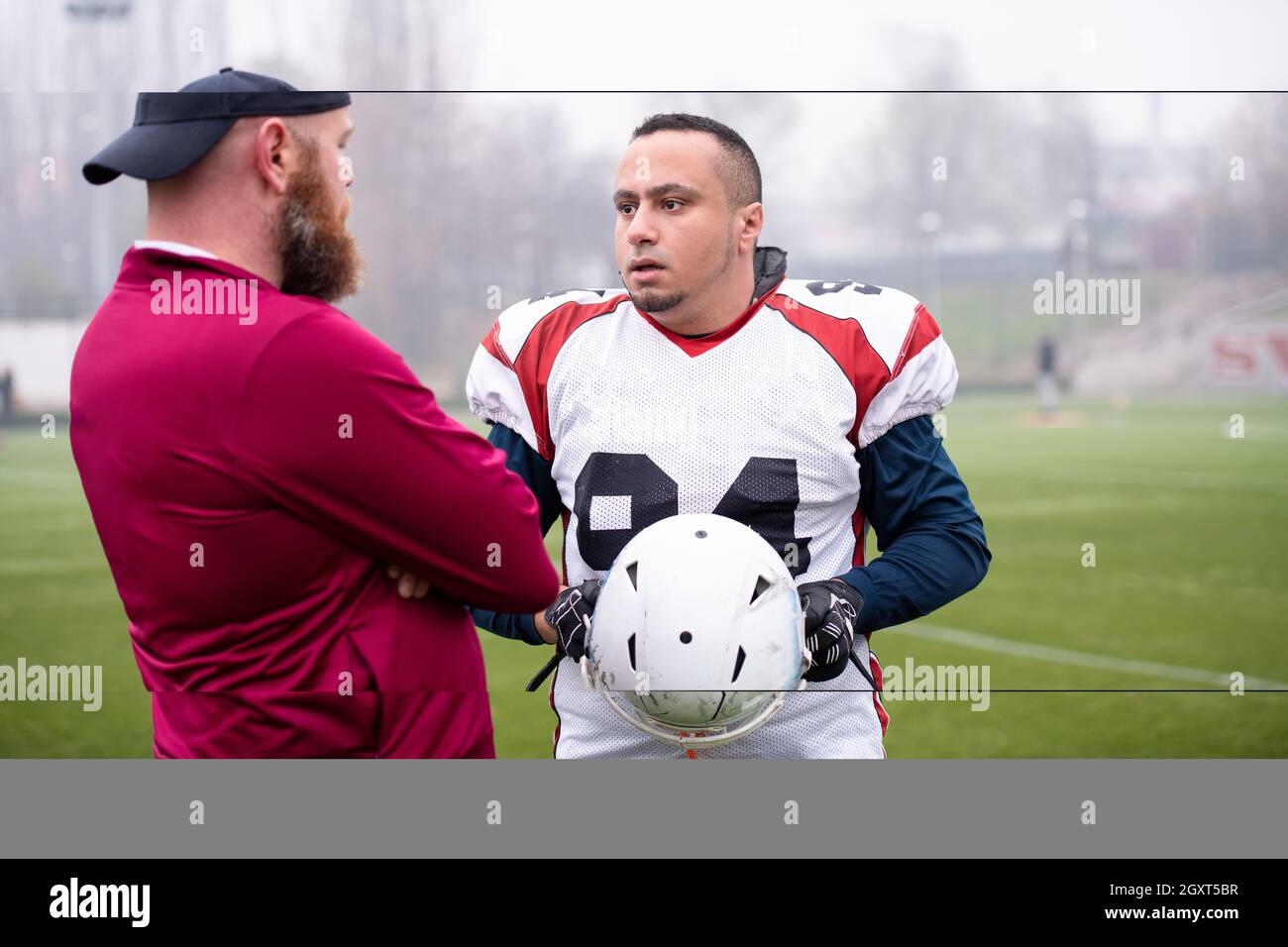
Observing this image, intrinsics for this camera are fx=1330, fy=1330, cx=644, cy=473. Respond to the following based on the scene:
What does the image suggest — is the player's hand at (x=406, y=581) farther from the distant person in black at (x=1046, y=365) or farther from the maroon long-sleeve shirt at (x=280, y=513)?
the distant person in black at (x=1046, y=365)

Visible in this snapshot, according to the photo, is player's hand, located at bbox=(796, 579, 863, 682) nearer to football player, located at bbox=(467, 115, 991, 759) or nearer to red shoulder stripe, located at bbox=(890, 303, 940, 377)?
football player, located at bbox=(467, 115, 991, 759)

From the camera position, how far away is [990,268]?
3.18m

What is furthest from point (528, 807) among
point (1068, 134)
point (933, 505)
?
point (1068, 134)

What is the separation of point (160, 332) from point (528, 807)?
3.28 ft

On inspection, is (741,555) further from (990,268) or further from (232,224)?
(990,268)

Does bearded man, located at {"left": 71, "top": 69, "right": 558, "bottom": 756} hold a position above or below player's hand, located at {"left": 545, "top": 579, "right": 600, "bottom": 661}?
above

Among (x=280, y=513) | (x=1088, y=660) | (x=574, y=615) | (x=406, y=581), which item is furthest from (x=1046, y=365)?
(x=280, y=513)

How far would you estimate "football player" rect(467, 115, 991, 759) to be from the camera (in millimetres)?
2027

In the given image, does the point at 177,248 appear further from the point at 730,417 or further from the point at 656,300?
the point at 730,417

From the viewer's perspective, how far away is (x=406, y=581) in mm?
1576

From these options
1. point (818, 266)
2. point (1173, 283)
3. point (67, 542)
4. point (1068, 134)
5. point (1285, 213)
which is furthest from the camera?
point (67, 542)

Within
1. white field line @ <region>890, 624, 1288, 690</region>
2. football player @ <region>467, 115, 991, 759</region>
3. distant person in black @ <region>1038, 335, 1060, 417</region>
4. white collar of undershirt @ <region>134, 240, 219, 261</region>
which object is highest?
distant person in black @ <region>1038, 335, 1060, 417</region>

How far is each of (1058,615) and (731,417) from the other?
16.3ft

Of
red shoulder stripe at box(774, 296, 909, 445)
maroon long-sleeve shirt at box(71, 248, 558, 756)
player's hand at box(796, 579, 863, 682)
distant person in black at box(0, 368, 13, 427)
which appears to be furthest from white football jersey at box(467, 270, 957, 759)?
distant person in black at box(0, 368, 13, 427)
